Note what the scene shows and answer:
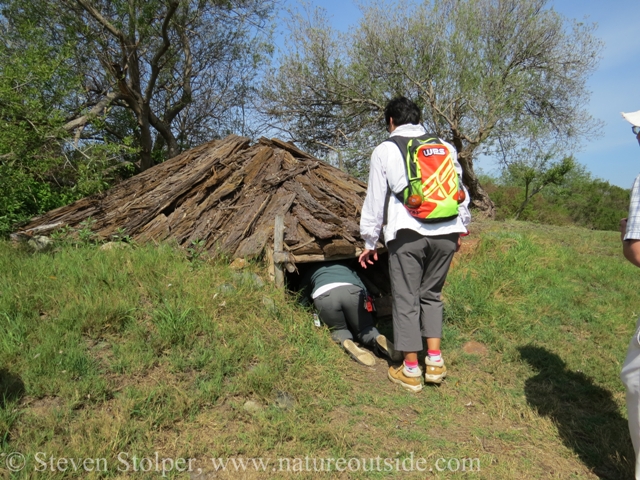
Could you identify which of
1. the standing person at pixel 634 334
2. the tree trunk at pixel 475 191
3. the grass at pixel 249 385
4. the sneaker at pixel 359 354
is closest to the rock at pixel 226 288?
the grass at pixel 249 385

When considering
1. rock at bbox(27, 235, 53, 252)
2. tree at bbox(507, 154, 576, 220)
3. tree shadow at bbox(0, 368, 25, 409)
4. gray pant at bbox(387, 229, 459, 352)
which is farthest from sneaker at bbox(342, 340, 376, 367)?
tree at bbox(507, 154, 576, 220)

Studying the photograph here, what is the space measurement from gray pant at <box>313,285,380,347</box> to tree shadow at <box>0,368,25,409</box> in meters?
2.45

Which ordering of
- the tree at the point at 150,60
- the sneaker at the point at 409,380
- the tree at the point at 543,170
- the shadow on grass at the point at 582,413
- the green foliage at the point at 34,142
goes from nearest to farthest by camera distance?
1. the shadow on grass at the point at 582,413
2. the sneaker at the point at 409,380
3. the green foliage at the point at 34,142
4. the tree at the point at 150,60
5. the tree at the point at 543,170

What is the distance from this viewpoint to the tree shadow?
2813mm

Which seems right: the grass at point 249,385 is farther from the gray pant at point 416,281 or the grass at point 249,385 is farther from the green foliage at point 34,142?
the green foliage at point 34,142

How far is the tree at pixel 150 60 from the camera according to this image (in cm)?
893

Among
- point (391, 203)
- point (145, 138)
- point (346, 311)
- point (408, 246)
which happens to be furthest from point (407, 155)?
point (145, 138)

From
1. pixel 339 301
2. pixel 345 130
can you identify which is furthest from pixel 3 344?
pixel 345 130

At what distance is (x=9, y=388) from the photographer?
2.89 meters

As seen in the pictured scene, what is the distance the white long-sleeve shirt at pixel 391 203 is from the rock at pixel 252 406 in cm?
150

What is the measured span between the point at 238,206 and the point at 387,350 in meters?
2.68

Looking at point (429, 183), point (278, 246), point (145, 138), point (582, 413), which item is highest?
point (145, 138)

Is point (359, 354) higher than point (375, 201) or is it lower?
lower

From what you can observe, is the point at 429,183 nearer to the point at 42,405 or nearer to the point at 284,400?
the point at 284,400
